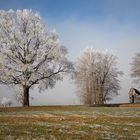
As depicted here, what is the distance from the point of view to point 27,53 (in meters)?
52.3

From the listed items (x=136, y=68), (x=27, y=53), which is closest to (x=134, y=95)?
(x=136, y=68)

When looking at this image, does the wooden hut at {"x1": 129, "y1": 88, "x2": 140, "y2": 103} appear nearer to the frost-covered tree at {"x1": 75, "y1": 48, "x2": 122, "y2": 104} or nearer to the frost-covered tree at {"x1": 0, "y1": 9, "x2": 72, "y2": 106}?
the frost-covered tree at {"x1": 75, "y1": 48, "x2": 122, "y2": 104}

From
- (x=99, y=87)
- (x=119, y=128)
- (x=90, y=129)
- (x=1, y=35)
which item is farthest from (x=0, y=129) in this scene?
(x=99, y=87)

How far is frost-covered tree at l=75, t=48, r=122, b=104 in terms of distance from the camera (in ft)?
260

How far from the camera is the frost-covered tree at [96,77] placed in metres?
79.2

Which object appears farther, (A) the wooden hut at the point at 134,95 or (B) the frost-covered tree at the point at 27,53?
(A) the wooden hut at the point at 134,95

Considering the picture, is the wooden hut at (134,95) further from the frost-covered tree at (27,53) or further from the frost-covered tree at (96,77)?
the frost-covered tree at (27,53)

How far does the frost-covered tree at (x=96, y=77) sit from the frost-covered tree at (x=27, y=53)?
24639 mm

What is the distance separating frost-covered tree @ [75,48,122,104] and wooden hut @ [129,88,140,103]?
3.64 metres

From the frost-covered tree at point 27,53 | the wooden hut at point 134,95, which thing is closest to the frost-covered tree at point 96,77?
Result: the wooden hut at point 134,95

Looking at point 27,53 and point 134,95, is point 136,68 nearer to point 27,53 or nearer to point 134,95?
point 134,95

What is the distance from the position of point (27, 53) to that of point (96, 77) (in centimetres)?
3156

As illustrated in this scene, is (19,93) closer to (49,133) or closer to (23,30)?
(23,30)

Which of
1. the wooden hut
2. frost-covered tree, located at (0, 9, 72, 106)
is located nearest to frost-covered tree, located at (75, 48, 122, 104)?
the wooden hut
